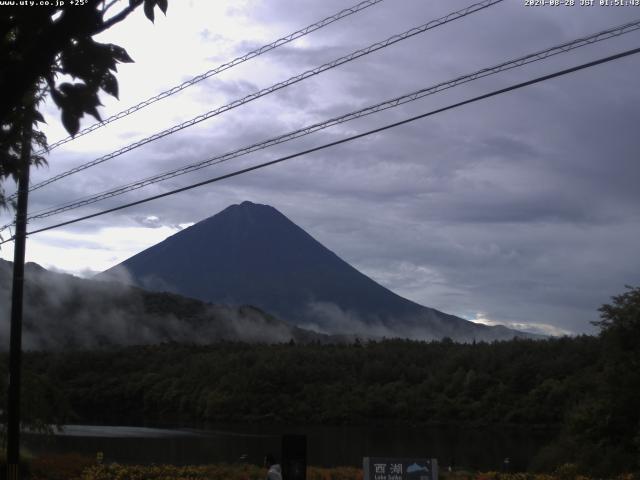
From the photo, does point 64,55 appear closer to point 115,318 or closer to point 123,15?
point 123,15

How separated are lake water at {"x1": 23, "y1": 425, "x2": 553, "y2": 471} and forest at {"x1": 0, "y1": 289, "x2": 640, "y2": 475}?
212 inches

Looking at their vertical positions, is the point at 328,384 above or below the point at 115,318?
below

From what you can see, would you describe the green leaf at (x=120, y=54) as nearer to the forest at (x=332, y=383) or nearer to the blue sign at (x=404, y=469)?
the blue sign at (x=404, y=469)

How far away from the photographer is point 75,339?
5910 inches

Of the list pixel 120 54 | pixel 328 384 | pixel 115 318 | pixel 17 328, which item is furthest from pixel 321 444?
pixel 115 318

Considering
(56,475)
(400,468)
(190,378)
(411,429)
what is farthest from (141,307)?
(400,468)

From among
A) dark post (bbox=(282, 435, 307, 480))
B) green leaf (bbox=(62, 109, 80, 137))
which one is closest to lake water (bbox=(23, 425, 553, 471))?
dark post (bbox=(282, 435, 307, 480))

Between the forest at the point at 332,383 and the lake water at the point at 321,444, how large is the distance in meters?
5.39

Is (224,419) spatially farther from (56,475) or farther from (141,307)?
(141,307)

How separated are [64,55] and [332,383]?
97.9 m

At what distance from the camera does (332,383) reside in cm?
10088

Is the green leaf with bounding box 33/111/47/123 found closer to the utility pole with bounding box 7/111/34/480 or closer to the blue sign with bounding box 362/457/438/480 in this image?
the blue sign with bounding box 362/457/438/480

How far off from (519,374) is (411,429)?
42.9 feet

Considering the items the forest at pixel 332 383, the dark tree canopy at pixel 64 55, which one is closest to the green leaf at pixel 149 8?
the dark tree canopy at pixel 64 55
